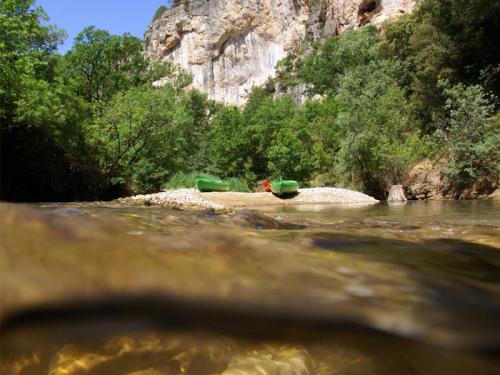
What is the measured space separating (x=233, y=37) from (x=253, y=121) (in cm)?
3233

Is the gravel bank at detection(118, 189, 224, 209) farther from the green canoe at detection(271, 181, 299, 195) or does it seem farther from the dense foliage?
the dense foliage

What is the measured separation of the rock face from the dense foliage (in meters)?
22.4

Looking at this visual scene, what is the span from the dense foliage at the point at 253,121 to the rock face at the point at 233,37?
73.5ft

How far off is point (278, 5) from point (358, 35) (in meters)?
22.0

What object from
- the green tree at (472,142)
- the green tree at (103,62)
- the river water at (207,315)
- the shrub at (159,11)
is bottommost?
the river water at (207,315)

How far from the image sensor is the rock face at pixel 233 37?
48.2 metres

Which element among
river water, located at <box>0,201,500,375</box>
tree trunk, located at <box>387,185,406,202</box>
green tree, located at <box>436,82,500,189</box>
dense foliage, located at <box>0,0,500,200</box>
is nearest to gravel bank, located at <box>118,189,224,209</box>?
dense foliage, located at <box>0,0,500,200</box>

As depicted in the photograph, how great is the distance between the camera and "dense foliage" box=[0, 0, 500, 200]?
14555mm

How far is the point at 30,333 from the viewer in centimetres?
105

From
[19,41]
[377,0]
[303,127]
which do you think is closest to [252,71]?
[377,0]

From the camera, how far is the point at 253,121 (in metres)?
26.3

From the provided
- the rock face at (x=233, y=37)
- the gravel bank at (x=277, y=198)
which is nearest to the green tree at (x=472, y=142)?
the gravel bank at (x=277, y=198)

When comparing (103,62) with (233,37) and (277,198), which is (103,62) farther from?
(233,37)

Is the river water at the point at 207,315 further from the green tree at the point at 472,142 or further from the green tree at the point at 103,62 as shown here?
the green tree at the point at 103,62
